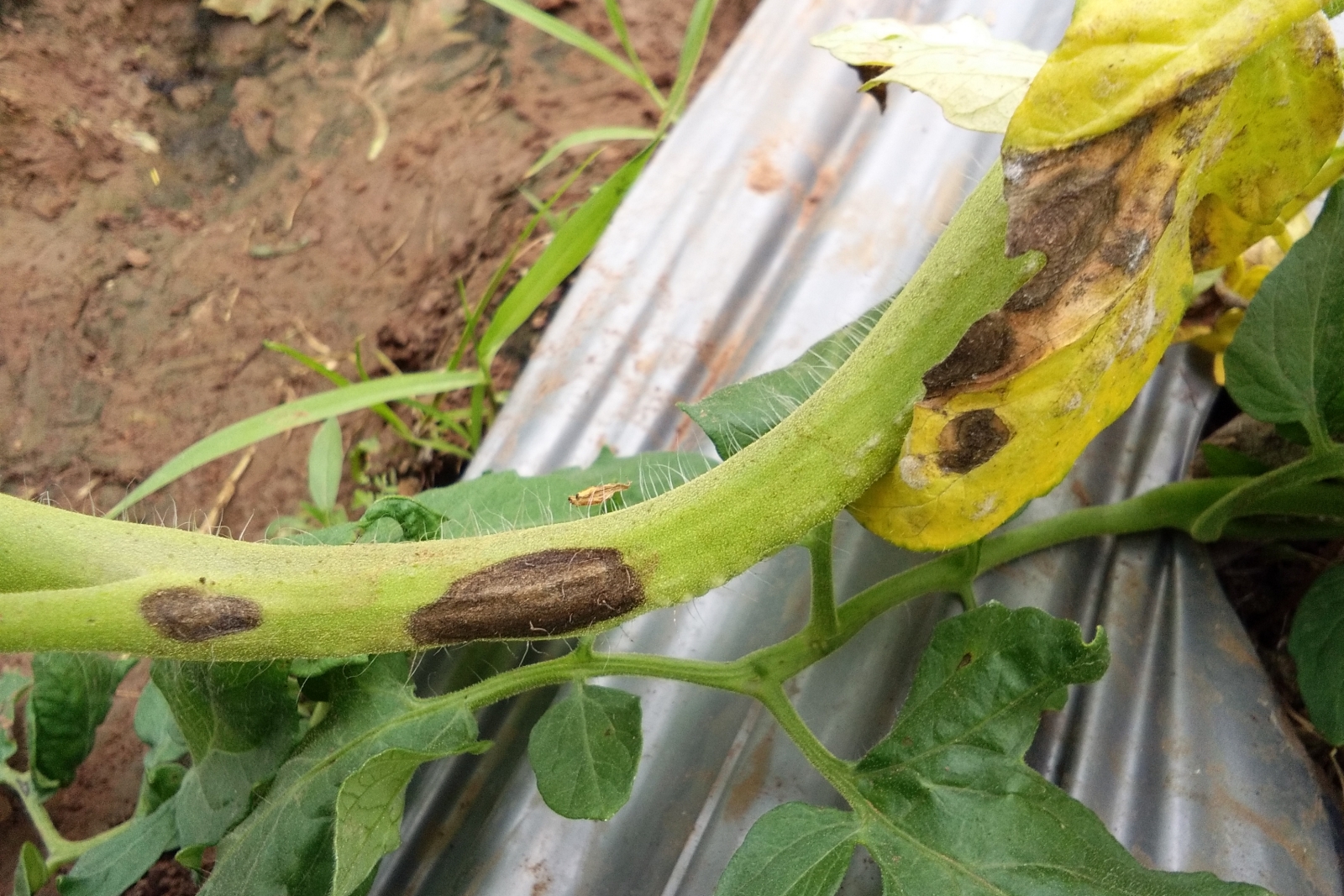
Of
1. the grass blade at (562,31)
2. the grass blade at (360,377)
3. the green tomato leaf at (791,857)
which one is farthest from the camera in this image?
the grass blade at (562,31)

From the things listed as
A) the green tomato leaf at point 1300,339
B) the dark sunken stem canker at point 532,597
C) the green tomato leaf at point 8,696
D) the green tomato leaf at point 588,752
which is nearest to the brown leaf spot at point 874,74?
the green tomato leaf at point 1300,339

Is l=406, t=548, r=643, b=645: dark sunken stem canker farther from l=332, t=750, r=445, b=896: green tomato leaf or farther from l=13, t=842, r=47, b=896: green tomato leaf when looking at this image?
l=13, t=842, r=47, b=896: green tomato leaf

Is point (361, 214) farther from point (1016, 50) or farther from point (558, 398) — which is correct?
point (1016, 50)

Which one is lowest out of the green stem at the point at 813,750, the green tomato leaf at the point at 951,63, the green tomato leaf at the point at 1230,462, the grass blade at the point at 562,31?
the green stem at the point at 813,750

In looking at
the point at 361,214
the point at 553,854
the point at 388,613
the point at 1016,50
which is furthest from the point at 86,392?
the point at 1016,50

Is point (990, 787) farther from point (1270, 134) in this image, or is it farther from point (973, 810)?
point (1270, 134)

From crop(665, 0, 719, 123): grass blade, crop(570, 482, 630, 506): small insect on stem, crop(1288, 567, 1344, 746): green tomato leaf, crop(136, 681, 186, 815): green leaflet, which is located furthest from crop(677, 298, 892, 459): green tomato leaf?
crop(665, 0, 719, 123): grass blade

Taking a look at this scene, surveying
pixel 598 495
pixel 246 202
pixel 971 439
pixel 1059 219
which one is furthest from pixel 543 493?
pixel 246 202

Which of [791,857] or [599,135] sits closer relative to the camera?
[791,857]

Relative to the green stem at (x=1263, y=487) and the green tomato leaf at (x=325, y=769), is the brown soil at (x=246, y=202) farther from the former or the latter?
the green stem at (x=1263, y=487)
